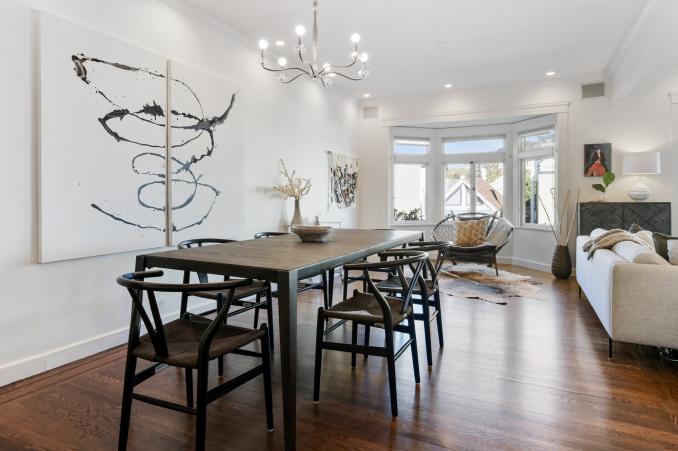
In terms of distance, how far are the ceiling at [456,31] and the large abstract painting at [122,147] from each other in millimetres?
905

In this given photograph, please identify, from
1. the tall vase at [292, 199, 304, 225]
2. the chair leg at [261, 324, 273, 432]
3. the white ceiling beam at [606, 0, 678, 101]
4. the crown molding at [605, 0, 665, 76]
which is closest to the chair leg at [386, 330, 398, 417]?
the chair leg at [261, 324, 273, 432]

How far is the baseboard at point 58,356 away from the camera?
8.21ft

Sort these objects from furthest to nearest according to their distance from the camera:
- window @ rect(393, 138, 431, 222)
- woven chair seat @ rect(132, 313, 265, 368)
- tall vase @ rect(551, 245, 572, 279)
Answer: window @ rect(393, 138, 431, 222), tall vase @ rect(551, 245, 572, 279), woven chair seat @ rect(132, 313, 265, 368)

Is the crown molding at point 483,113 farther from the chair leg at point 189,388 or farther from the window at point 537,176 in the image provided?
the chair leg at point 189,388

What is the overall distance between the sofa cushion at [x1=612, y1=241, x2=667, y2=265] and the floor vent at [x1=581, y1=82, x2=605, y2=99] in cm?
376

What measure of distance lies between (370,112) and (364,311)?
5601 millimetres

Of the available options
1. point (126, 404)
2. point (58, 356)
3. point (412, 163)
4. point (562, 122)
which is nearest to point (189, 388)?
point (126, 404)

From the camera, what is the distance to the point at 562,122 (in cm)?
615

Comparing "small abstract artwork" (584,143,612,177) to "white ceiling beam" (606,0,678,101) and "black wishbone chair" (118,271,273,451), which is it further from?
"black wishbone chair" (118,271,273,451)

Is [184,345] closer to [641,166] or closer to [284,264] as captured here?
[284,264]

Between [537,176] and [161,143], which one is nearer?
[161,143]

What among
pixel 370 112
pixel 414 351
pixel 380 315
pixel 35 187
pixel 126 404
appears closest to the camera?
pixel 126 404

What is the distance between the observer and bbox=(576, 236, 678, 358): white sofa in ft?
8.64

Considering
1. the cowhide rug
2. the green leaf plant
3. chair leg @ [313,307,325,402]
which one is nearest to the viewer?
chair leg @ [313,307,325,402]
